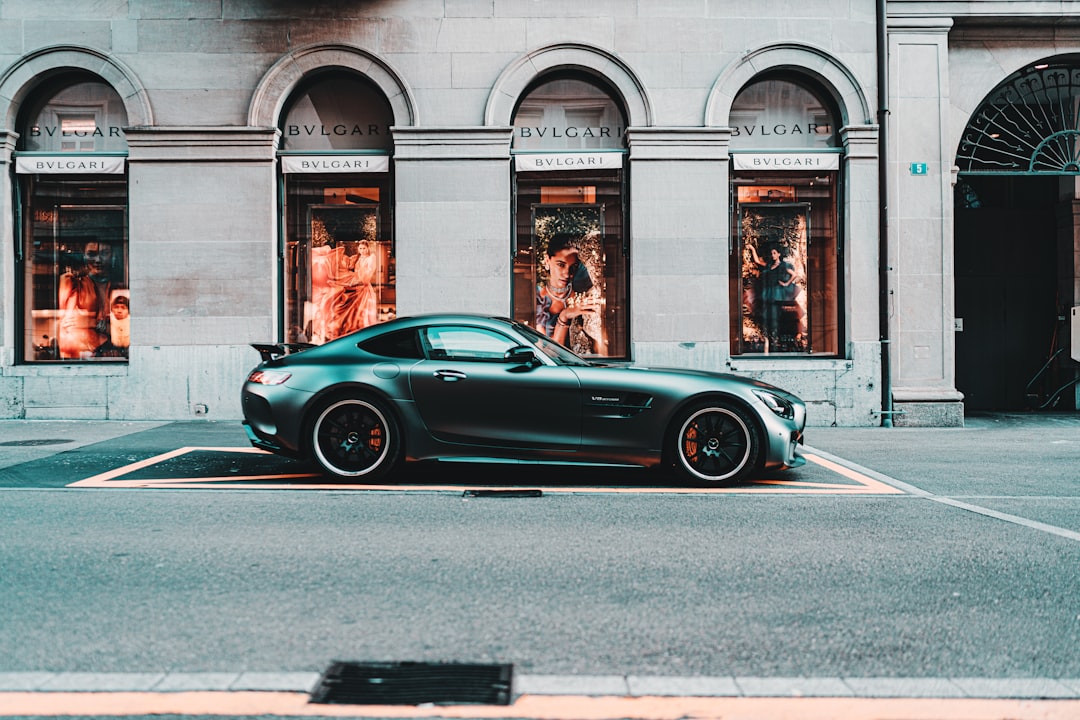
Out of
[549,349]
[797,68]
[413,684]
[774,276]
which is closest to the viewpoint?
[413,684]

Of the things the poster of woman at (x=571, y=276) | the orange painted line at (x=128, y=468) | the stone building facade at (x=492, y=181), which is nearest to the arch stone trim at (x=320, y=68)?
the stone building facade at (x=492, y=181)

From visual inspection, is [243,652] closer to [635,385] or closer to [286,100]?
[635,385]

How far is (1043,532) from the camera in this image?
213 inches

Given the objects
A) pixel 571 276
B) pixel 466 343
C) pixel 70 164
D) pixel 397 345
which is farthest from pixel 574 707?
pixel 70 164

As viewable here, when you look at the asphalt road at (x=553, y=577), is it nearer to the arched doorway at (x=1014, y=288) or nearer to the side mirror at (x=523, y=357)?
the side mirror at (x=523, y=357)

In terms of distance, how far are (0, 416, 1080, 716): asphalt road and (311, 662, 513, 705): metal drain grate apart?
4.0 inches

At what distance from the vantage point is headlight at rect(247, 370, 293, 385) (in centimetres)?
718

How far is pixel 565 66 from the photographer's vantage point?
43.0 feet

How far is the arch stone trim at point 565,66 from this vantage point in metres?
13.0

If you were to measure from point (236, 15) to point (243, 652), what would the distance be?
39.3 ft

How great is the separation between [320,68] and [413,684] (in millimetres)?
11808

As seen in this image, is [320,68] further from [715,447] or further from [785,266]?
[715,447]

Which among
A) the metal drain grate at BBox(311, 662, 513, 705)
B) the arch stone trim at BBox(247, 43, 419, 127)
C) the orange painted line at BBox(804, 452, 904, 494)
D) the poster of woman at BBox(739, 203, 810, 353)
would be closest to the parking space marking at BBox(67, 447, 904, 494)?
the orange painted line at BBox(804, 452, 904, 494)

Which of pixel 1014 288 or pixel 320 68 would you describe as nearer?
pixel 320 68
